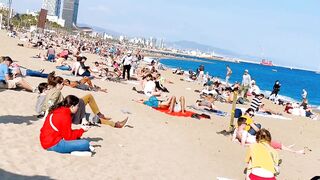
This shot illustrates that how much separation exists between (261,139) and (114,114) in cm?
688

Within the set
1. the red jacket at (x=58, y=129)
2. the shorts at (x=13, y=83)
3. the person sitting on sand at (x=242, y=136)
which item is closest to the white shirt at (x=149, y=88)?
the shorts at (x=13, y=83)

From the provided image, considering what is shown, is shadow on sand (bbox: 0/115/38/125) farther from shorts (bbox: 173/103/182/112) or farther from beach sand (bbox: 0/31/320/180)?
shorts (bbox: 173/103/182/112)

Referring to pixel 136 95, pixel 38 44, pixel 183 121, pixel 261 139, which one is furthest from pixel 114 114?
pixel 38 44

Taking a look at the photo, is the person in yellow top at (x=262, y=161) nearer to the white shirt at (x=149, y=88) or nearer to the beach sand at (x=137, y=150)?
the beach sand at (x=137, y=150)

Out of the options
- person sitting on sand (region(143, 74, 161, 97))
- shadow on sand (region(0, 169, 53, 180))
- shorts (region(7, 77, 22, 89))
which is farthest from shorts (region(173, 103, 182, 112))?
shadow on sand (region(0, 169, 53, 180))

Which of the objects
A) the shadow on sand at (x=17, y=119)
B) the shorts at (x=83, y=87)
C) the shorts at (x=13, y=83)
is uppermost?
the shorts at (x=13, y=83)

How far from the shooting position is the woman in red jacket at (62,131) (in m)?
7.49

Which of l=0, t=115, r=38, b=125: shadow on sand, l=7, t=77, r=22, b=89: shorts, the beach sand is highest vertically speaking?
l=7, t=77, r=22, b=89: shorts

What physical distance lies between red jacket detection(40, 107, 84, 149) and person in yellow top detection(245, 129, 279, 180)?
120 inches

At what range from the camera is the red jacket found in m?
7.48

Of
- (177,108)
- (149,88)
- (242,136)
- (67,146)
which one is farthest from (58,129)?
(149,88)

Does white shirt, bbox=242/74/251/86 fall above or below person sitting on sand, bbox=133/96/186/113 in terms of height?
above

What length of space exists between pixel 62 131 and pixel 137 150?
2.17 metres

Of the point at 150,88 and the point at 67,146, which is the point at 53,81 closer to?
the point at 67,146
